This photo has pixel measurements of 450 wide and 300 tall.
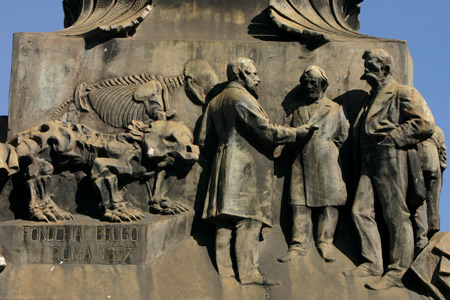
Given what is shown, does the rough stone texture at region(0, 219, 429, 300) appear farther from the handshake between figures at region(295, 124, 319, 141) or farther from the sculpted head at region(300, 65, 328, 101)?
the sculpted head at region(300, 65, 328, 101)

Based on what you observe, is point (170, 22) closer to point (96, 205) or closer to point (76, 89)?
point (76, 89)

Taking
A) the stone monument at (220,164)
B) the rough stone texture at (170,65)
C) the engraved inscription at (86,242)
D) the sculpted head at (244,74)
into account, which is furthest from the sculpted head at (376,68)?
the engraved inscription at (86,242)

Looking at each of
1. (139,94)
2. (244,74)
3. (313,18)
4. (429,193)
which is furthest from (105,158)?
(429,193)

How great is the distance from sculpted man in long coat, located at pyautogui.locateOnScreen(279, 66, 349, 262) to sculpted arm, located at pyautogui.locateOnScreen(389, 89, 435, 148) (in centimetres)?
83

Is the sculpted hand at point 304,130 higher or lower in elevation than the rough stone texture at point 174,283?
higher

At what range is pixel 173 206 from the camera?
1468cm

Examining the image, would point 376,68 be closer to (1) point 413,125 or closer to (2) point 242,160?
(1) point 413,125

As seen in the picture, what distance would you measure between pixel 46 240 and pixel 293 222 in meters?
3.18

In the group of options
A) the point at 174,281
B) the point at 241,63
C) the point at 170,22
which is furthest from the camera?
the point at 170,22

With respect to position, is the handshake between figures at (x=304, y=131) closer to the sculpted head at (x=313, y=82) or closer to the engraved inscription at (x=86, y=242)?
the sculpted head at (x=313, y=82)

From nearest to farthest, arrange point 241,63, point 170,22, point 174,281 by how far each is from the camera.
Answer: point 174,281, point 241,63, point 170,22

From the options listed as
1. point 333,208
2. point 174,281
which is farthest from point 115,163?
point 333,208

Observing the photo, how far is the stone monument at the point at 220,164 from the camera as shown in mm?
14148

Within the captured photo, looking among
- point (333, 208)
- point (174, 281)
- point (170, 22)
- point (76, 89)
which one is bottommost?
point (174, 281)
